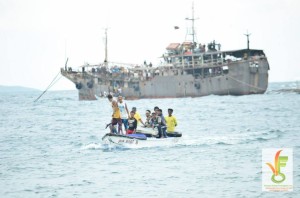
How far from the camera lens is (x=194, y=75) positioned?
85062 millimetres

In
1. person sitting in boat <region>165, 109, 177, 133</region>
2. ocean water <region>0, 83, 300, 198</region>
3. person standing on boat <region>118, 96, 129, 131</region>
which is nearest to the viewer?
ocean water <region>0, 83, 300, 198</region>

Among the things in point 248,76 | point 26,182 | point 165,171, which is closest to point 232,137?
point 165,171

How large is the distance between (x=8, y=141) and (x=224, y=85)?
2016 inches

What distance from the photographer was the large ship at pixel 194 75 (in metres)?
82.4

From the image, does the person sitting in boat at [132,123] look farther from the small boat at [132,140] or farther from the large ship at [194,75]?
the large ship at [194,75]

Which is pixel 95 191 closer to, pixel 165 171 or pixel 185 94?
pixel 165 171

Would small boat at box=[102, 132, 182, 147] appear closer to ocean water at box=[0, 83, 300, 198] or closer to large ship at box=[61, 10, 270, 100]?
ocean water at box=[0, 83, 300, 198]

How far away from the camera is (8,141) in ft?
117

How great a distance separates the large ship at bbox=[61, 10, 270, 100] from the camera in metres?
82.4

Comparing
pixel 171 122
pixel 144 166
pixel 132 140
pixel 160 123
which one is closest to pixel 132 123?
pixel 132 140

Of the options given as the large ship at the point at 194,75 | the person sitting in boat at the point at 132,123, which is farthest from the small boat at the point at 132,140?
the large ship at the point at 194,75

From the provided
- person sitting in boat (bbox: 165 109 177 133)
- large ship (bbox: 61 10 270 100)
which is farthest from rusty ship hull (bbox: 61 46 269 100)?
person sitting in boat (bbox: 165 109 177 133)

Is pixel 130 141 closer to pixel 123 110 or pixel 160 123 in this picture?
pixel 123 110

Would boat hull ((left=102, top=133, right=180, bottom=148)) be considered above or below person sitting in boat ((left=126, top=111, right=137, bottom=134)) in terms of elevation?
below
